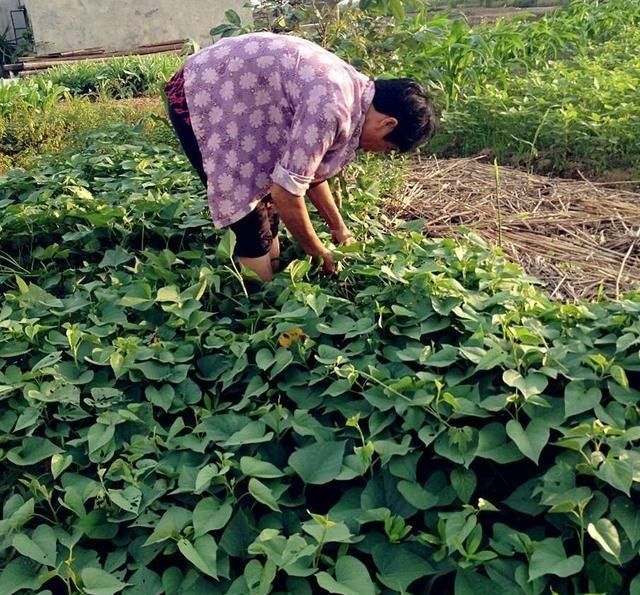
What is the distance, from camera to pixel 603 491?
64.8 inches

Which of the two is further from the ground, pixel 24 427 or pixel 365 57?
pixel 365 57

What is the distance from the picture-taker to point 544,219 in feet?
10.9

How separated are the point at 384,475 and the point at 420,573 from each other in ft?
0.84

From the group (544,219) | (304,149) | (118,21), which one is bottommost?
(118,21)

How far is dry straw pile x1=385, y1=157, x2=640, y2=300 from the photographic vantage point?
9.31 feet

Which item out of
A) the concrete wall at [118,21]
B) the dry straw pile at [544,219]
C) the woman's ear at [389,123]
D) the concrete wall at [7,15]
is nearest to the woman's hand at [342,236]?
the dry straw pile at [544,219]

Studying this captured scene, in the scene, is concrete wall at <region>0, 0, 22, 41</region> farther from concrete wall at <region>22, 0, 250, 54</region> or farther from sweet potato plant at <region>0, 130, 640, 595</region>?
sweet potato plant at <region>0, 130, 640, 595</region>

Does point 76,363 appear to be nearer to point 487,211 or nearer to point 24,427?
point 24,427

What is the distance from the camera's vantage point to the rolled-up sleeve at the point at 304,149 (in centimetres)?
226

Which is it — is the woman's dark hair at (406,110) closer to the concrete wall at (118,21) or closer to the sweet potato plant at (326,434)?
the sweet potato plant at (326,434)

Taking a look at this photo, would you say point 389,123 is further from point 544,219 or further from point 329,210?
point 544,219

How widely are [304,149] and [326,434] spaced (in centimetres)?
84

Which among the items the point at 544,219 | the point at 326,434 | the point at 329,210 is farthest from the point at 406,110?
the point at 544,219

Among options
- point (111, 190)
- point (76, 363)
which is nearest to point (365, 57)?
point (111, 190)
